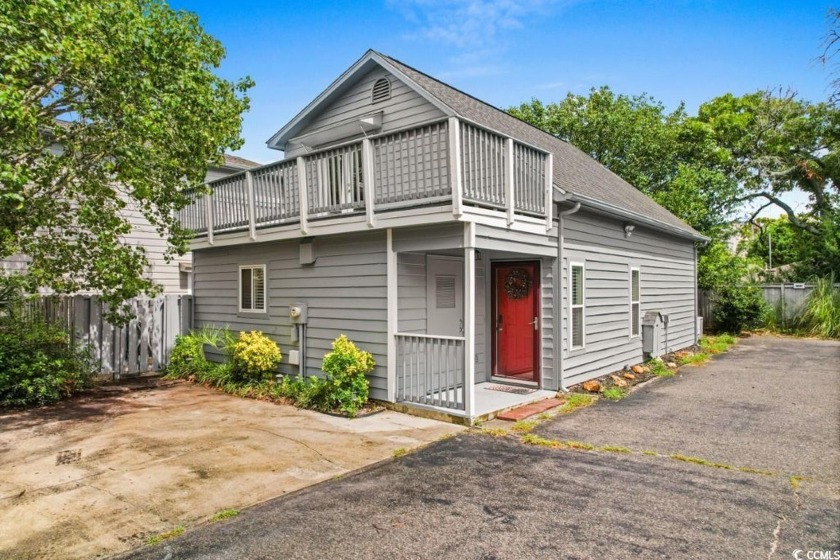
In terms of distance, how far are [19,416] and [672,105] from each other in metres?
27.8

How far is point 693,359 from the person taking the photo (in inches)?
497

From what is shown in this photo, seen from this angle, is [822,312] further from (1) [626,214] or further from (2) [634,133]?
(1) [626,214]

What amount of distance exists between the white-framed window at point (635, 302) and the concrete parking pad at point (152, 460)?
6.41m

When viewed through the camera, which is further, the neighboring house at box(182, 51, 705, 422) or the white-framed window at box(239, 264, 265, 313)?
the white-framed window at box(239, 264, 265, 313)

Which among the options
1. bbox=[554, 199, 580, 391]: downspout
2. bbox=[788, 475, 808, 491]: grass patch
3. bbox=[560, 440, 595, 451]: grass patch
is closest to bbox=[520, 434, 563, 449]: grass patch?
bbox=[560, 440, 595, 451]: grass patch

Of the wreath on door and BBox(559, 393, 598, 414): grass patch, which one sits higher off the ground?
the wreath on door

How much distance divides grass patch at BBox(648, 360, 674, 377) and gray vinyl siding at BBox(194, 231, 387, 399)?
6.41 m

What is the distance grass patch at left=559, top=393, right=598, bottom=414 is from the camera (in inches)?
301

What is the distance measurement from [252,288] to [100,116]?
397 cm

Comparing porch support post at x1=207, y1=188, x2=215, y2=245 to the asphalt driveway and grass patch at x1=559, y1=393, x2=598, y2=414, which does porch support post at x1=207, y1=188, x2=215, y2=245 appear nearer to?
the asphalt driveway

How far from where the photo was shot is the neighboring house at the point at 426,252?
697cm

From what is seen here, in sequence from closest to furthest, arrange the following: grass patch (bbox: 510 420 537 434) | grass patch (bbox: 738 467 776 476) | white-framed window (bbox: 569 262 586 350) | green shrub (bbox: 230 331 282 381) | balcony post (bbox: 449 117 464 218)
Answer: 1. grass patch (bbox: 738 467 776 476)
2. balcony post (bbox: 449 117 464 218)
3. grass patch (bbox: 510 420 537 434)
4. green shrub (bbox: 230 331 282 381)
5. white-framed window (bbox: 569 262 586 350)

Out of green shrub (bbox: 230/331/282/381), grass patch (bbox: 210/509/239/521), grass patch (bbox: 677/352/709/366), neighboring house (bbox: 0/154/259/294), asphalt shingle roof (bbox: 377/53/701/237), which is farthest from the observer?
neighboring house (bbox: 0/154/259/294)

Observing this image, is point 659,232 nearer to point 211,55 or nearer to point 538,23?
point 538,23
